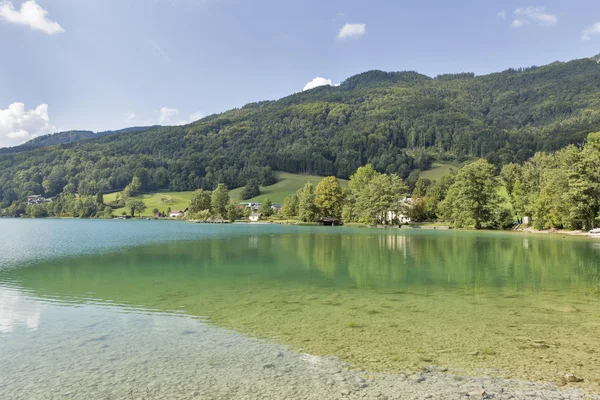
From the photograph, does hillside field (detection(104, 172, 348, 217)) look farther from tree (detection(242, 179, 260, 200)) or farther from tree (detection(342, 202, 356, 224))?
tree (detection(342, 202, 356, 224))

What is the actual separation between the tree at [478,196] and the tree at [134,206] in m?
142

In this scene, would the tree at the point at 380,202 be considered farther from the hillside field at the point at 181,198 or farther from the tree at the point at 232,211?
the hillside field at the point at 181,198

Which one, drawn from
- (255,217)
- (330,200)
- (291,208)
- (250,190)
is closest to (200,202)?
(255,217)

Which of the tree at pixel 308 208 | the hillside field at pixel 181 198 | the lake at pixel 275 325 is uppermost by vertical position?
the hillside field at pixel 181 198

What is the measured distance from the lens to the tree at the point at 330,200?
112m

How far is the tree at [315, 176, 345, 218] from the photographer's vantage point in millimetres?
112250

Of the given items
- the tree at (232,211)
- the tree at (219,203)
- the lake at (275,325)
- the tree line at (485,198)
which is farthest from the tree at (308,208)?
the lake at (275,325)

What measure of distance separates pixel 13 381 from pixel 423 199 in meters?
116

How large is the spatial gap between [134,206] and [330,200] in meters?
107

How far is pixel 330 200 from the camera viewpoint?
370ft

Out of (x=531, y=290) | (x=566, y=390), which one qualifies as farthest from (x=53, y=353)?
(x=531, y=290)

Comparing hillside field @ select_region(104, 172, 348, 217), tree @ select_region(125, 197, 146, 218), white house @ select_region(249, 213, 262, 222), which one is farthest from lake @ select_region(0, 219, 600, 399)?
tree @ select_region(125, 197, 146, 218)

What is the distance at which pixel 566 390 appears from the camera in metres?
7.42

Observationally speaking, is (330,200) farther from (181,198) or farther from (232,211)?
(181,198)
